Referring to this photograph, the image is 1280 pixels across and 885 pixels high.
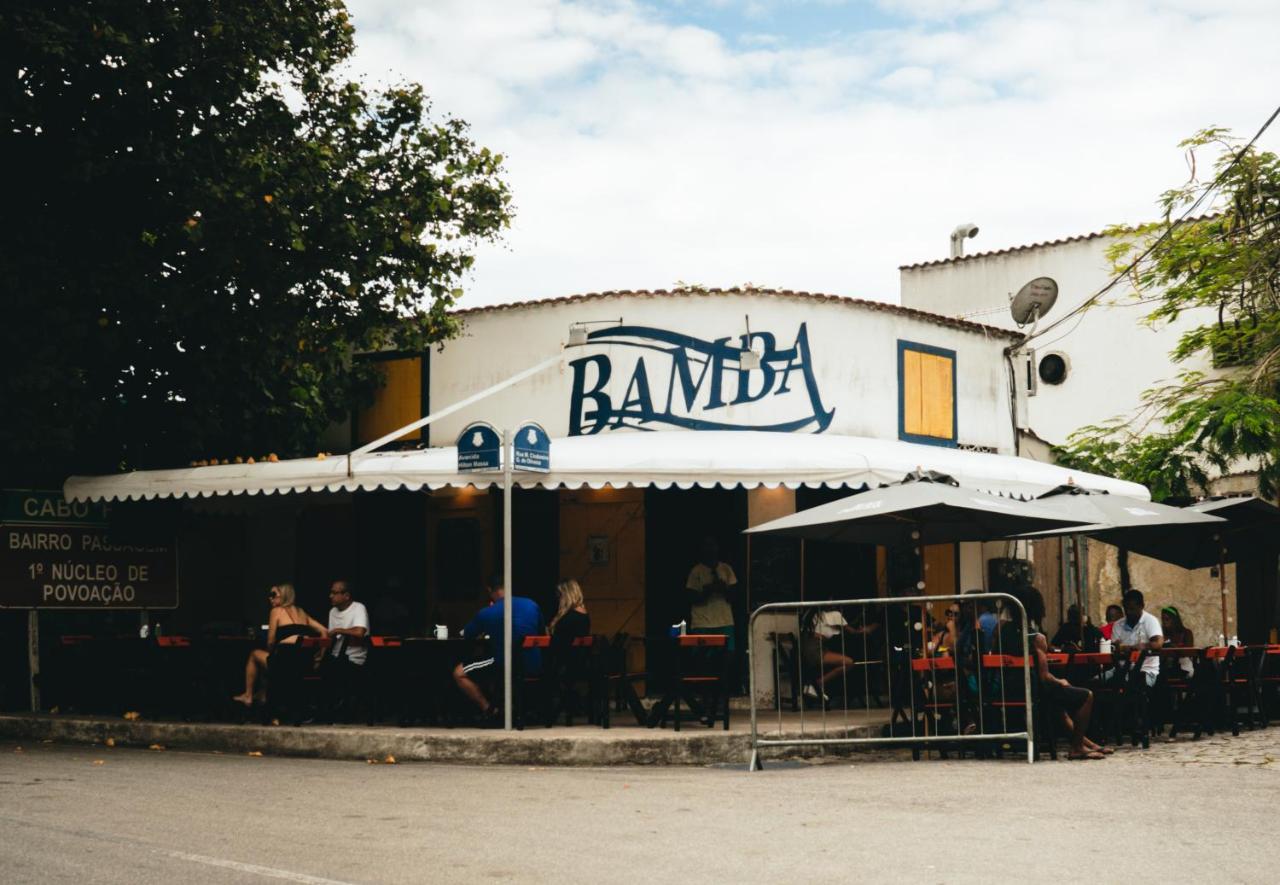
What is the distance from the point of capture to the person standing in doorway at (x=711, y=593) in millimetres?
14594

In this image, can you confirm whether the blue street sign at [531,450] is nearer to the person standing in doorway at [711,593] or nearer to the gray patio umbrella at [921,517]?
the gray patio umbrella at [921,517]

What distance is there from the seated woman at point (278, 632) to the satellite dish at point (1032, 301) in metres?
10.7

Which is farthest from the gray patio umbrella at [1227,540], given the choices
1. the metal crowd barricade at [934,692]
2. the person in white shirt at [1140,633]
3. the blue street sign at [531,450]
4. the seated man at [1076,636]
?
the blue street sign at [531,450]

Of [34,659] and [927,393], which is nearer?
[34,659]

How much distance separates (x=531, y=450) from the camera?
12641 mm

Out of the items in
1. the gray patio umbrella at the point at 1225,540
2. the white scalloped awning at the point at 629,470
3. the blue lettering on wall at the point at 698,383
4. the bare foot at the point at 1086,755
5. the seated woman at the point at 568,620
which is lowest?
the bare foot at the point at 1086,755

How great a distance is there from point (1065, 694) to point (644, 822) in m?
4.37

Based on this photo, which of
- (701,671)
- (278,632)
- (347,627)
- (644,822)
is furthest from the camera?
(347,627)

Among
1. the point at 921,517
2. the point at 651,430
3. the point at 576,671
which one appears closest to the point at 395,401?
the point at 651,430

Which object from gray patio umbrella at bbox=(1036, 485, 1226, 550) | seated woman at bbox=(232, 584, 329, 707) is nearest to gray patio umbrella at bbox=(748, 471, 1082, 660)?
gray patio umbrella at bbox=(1036, 485, 1226, 550)

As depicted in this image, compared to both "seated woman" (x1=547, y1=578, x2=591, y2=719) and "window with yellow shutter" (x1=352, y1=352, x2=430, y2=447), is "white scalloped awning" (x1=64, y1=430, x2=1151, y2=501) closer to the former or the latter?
"seated woman" (x1=547, y1=578, x2=591, y2=719)

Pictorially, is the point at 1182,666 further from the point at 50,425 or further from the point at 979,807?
the point at 50,425

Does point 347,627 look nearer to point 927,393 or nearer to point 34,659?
point 34,659

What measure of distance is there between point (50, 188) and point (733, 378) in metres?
7.21
